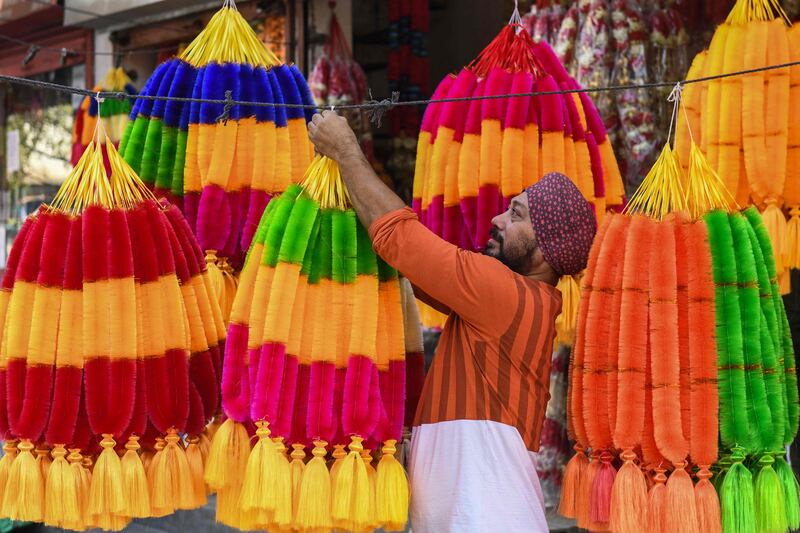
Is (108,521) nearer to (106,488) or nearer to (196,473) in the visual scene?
(106,488)

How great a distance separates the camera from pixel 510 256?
2.46 metres

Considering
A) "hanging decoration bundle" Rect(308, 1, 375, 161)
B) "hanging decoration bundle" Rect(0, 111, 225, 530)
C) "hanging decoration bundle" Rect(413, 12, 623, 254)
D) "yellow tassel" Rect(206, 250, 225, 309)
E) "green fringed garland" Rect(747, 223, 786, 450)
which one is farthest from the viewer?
"hanging decoration bundle" Rect(308, 1, 375, 161)

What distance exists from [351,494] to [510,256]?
0.73 m

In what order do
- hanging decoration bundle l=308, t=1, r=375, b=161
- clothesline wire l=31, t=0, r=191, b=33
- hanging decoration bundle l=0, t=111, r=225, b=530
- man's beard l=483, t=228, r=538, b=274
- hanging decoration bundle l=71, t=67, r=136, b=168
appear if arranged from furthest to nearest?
clothesline wire l=31, t=0, r=191, b=33 → hanging decoration bundle l=71, t=67, r=136, b=168 → hanging decoration bundle l=308, t=1, r=375, b=161 → man's beard l=483, t=228, r=538, b=274 → hanging decoration bundle l=0, t=111, r=225, b=530

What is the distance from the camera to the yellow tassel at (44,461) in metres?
2.26

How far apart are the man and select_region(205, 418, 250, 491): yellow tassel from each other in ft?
1.38

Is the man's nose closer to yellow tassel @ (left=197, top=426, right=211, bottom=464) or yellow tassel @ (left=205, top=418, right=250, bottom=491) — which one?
yellow tassel @ (left=205, top=418, right=250, bottom=491)

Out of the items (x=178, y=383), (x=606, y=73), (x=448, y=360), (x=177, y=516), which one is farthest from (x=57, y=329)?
(x=606, y=73)

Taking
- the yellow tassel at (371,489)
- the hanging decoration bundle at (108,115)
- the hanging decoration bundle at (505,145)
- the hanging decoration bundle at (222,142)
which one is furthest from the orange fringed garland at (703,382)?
the hanging decoration bundle at (108,115)

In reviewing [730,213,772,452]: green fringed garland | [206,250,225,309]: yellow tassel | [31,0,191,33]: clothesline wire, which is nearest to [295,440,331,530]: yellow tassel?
[206,250,225,309]: yellow tassel

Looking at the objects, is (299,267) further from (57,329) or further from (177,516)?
(177,516)

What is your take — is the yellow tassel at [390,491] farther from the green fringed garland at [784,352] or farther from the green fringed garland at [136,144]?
the green fringed garland at [136,144]

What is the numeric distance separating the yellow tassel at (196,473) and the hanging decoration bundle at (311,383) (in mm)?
73

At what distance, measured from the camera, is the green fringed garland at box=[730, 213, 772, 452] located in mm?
2314
